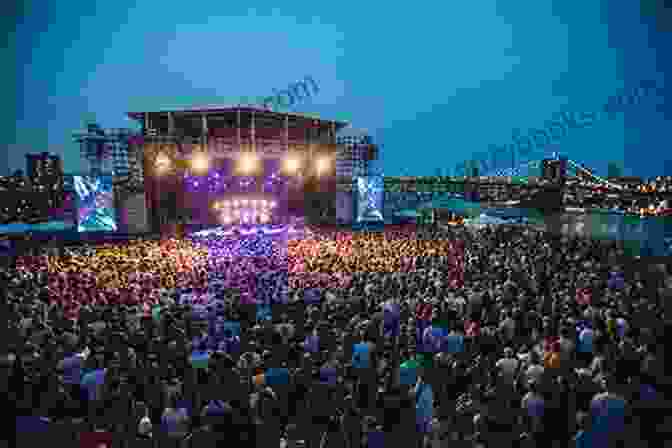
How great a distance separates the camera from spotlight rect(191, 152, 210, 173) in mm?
23531

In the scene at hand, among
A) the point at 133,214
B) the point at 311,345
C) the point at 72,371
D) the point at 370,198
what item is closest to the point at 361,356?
the point at 311,345

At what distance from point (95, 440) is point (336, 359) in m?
2.91

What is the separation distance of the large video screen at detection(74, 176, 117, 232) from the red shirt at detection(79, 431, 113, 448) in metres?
19.8

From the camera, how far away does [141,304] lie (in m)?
8.75

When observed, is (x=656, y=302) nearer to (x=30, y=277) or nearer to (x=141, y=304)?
(x=141, y=304)

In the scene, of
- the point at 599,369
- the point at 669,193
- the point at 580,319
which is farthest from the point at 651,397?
the point at 669,193

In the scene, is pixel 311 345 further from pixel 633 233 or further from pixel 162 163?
pixel 162 163

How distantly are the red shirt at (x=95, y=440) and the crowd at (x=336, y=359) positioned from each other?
0.08 feet

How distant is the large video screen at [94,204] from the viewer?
Answer: 19156mm

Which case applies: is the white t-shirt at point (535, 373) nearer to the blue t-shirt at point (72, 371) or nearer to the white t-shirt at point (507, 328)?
the white t-shirt at point (507, 328)

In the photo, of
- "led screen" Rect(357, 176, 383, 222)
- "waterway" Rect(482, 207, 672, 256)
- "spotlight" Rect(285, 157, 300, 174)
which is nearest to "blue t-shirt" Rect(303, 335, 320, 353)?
"waterway" Rect(482, 207, 672, 256)

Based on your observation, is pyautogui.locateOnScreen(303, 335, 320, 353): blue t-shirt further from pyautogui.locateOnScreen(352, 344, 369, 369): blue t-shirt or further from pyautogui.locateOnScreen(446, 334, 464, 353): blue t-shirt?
pyautogui.locateOnScreen(446, 334, 464, 353): blue t-shirt

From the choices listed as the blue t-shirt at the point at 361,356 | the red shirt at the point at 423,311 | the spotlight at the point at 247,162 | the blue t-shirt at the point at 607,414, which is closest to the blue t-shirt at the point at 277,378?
the blue t-shirt at the point at 361,356

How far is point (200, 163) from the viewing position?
2377 centimetres
